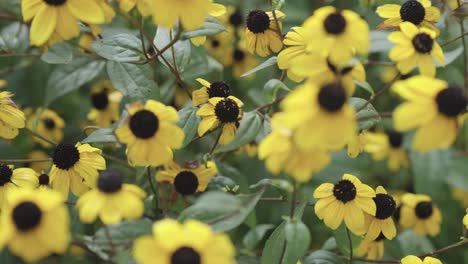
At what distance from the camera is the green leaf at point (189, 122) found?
158 cm

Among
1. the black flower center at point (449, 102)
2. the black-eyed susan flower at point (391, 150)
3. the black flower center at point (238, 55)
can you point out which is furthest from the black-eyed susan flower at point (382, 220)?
the black flower center at point (238, 55)

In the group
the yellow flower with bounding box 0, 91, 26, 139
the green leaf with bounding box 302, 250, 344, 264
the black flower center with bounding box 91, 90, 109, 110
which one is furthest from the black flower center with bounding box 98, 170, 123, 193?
the black flower center with bounding box 91, 90, 109, 110

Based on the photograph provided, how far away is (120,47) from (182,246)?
738 millimetres

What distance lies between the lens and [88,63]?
2096 mm

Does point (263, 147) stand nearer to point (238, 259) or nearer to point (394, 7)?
point (238, 259)

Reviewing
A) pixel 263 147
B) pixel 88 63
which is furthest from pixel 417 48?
pixel 88 63

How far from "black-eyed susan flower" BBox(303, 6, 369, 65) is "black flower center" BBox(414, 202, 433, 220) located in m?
0.89

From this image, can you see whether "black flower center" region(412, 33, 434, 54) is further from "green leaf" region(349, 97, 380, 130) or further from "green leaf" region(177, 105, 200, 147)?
"green leaf" region(177, 105, 200, 147)

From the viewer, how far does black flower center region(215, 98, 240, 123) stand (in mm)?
1560

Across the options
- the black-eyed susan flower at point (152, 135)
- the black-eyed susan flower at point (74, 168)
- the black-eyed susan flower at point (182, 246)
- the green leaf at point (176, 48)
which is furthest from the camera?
the green leaf at point (176, 48)

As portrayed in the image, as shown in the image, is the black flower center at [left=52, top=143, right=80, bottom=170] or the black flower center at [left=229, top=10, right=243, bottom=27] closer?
the black flower center at [left=52, top=143, right=80, bottom=170]

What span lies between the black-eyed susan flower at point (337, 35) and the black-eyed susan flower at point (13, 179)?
2.35ft

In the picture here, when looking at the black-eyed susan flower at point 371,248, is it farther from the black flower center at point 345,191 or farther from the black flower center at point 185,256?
the black flower center at point 185,256

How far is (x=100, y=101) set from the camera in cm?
231
